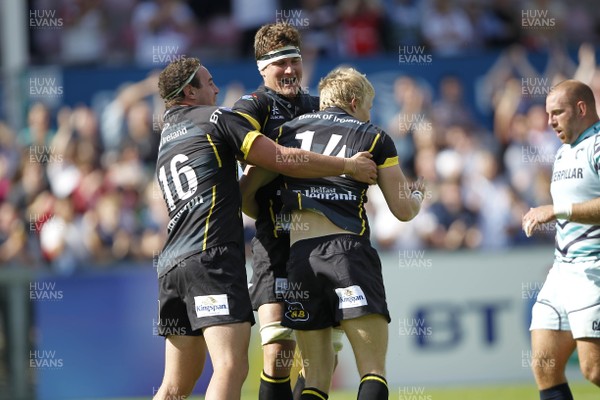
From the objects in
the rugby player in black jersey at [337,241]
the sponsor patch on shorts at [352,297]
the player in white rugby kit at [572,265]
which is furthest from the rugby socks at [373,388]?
the player in white rugby kit at [572,265]

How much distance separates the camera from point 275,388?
→ 7715mm

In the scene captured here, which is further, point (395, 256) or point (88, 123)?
point (88, 123)

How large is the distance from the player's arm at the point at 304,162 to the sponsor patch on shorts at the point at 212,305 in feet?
2.97

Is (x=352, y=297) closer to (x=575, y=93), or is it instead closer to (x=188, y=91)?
(x=188, y=91)

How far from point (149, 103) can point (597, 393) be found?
22.8 ft

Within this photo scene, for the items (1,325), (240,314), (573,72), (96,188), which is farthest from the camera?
(573,72)

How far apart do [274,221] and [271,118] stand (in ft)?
2.47

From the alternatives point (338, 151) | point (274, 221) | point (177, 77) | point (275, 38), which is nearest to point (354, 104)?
point (338, 151)

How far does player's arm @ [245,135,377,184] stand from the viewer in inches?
270

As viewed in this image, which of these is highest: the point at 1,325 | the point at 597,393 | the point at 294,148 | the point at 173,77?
the point at 173,77

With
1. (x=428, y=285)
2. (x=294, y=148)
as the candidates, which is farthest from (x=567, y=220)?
(x=428, y=285)

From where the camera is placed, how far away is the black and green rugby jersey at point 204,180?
7008mm

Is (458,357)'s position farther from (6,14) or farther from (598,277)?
(6,14)

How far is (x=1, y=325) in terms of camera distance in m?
13.0
